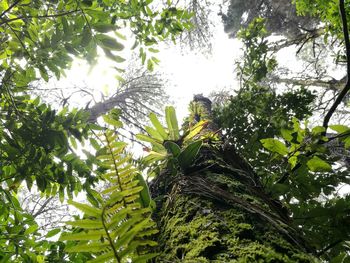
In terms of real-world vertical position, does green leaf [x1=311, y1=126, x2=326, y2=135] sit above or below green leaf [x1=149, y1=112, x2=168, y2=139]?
below

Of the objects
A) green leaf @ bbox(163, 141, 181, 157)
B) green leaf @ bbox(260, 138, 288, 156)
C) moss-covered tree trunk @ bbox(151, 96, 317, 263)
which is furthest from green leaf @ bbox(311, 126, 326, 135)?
green leaf @ bbox(163, 141, 181, 157)

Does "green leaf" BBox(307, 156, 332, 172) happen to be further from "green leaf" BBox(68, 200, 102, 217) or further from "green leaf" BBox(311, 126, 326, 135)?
"green leaf" BBox(68, 200, 102, 217)

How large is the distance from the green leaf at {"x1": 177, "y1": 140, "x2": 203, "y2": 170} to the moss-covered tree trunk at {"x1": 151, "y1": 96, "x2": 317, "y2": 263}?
0.19ft

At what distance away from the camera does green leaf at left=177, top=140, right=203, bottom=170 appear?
5.70 feet

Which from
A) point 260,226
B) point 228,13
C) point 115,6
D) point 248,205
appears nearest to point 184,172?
point 248,205

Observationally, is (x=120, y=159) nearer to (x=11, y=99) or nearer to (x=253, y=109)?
(x=11, y=99)

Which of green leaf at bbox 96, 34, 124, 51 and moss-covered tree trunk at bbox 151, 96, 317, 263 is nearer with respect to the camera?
moss-covered tree trunk at bbox 151, 96, 317, 263

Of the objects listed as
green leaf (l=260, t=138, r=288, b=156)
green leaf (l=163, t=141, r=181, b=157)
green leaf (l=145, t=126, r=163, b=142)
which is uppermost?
green leaf (l=145, t=126, r=163, b=142)

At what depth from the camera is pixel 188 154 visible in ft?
5.70

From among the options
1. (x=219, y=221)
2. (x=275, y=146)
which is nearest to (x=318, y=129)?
(x=275, y=146)

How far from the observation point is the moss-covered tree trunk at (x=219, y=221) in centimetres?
95

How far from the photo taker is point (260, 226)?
1.10 m

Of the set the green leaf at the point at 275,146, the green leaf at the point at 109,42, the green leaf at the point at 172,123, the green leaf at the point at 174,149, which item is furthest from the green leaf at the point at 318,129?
the green leaf at the point at 109,42

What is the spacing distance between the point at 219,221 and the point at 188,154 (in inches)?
25.2
